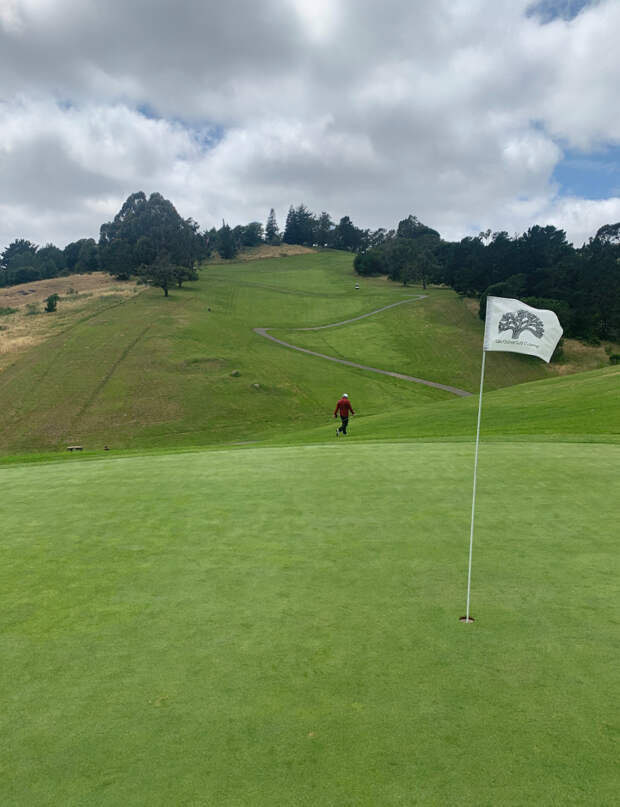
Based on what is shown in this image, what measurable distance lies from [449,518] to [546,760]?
228 inches

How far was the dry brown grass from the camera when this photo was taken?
227ft

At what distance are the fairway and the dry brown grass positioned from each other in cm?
5972

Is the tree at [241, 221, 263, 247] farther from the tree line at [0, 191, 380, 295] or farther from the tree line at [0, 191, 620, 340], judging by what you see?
the tree line at [0, 191, 620, 340]

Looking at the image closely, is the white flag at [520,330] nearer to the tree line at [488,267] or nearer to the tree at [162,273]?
the tree line at [488,267]

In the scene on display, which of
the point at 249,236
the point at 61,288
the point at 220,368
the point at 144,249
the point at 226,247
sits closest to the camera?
the point at 220,368

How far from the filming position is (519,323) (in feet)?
30.1

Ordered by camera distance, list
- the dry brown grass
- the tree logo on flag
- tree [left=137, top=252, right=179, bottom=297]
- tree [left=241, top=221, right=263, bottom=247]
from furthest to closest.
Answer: tree [left=241, top=221, right=263, bottom=247]
tree [left=137, top=252, right=179, bottom=297]
the dry brown grass
the tree logo on flag

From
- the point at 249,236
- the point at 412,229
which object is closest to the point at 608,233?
the point at 412,229

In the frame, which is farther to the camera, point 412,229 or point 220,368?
point 412,229

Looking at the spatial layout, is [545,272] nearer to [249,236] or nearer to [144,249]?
[144,249]

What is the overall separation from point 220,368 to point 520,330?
53390 millimetres

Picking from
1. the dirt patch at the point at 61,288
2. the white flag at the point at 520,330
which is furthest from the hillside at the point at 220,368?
the white flag at the point at 520,330

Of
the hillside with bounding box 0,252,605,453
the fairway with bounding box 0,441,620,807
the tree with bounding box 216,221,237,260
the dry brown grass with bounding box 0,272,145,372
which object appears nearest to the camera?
the fairway with bounding box 0,441,620,807

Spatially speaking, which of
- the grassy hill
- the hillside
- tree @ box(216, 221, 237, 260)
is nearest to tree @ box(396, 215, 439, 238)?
tree @ box(216, 221, 237, 260)
